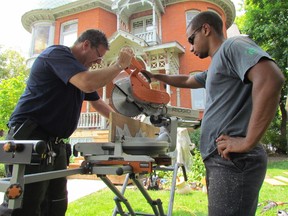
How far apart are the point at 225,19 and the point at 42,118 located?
1512 cm

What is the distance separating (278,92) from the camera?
1297mm

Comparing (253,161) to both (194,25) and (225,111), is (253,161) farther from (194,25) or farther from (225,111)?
(194,25)

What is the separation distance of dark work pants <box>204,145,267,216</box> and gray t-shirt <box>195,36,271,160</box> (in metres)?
0.14

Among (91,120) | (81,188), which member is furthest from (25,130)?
(91,120)

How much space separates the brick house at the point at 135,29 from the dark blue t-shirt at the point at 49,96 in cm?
892

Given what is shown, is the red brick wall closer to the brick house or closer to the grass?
the brick house

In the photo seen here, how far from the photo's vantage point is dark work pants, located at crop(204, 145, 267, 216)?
1.39m

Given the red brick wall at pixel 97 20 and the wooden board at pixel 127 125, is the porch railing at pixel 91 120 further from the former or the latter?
the wooden board at pixel 127 125

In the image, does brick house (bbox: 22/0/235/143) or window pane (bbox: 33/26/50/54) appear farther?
window pane (bbox: 33/26/50/54)

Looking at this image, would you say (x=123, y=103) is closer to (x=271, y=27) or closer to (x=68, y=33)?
(x=271, y=27)

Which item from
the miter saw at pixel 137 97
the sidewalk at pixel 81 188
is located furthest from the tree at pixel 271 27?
the miter saw at pixel 137 97

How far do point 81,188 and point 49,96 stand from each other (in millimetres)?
4771

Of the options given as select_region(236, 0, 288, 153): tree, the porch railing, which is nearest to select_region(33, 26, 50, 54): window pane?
the porch railing

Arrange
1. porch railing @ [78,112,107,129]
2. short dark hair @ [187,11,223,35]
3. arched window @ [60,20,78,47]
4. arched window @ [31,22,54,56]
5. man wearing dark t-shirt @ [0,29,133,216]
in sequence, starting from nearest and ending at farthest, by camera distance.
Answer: short dark hair @ [187,11,223,35]
man wearing dark t-shirt @ [0,29,133,216]
porch railing @ [78,112,107,129]
arched window @ [60,20,78,47]
arched window @ [31,22,54,56]
